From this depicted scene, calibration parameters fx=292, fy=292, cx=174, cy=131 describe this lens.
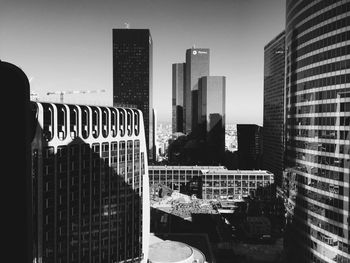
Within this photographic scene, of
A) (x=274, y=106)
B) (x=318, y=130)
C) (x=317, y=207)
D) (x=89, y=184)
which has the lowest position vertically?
(x=317, y=207)

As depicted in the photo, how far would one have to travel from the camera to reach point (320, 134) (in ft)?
177

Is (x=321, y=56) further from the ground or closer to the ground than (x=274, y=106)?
further from the ground

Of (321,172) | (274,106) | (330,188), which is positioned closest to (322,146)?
(321,172)

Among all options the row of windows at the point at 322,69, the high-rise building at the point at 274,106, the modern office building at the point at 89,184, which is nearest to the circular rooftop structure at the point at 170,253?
the modern office building at the point at 89,184

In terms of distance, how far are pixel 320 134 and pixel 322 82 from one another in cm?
958

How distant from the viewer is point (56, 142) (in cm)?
4619

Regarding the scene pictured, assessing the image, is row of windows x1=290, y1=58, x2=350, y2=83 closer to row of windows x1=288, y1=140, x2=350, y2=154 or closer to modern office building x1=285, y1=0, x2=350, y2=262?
modern office building x1=285, y1=0, x2=350, y2=262

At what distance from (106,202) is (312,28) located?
52415 millimetres

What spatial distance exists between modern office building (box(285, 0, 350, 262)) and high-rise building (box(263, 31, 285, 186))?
3834 inches

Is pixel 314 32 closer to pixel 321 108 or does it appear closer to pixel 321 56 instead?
pixel 321 56

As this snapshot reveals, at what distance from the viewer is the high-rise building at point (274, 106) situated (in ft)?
531

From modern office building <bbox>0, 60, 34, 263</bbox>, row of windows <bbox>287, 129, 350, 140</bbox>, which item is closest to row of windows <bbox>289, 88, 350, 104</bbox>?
row of windows <bbox>287, 129, 350, 140</bbox>

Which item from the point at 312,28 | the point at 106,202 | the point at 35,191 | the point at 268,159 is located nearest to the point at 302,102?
the point at 312,28

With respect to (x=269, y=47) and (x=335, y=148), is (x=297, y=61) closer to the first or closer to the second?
(x=335, y=148)
